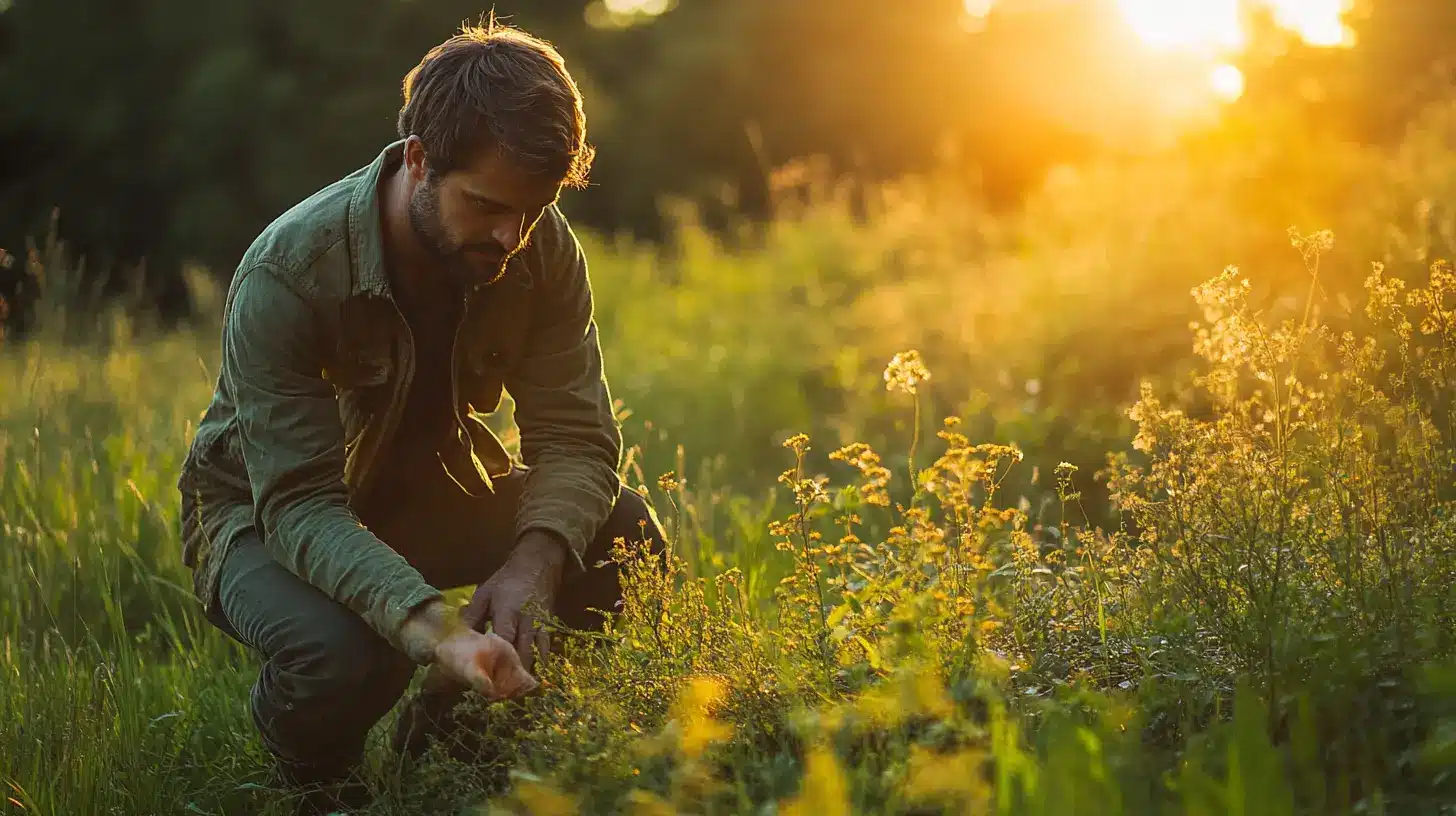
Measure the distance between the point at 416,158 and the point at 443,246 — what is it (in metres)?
0.19

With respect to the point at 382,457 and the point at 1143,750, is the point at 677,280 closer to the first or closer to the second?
the point at 382,457

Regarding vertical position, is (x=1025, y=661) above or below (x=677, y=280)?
below

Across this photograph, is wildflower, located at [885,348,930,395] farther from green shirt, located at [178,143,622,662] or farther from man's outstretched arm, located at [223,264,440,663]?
man's outstretched arm, located at [223,264,440,663]

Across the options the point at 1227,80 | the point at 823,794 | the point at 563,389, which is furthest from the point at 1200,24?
the point at 823,794

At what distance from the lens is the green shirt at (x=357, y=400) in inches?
114

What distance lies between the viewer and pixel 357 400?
3215 mm

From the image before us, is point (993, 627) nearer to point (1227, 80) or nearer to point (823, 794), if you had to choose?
point (823, 794)

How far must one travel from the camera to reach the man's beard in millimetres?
2947

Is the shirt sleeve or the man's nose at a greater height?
the man's nose

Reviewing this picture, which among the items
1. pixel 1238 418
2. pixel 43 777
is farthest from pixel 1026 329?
pixel 43 777

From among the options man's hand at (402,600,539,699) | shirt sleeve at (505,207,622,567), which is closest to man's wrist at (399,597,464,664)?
man's hand at (402,600,539,699)

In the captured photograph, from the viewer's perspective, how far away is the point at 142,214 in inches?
923

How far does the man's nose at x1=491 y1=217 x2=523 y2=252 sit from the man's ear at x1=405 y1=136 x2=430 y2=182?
0.70 feet

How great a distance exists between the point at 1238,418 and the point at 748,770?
4.18 feet
